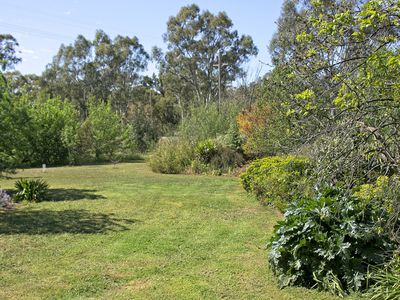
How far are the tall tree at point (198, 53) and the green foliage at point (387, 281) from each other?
33061mm

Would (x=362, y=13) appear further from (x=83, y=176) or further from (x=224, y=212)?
(x=83, y=176)

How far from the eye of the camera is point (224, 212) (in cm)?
872

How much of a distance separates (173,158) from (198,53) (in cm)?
2463

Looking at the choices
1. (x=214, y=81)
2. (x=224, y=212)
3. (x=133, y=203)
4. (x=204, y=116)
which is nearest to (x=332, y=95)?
(x=224, y=212)

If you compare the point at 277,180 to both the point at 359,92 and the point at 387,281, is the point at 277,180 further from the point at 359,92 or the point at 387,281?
the point at 359,92

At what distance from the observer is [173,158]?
16.2m

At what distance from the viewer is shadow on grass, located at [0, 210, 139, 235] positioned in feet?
23.6

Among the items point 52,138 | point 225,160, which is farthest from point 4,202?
point 52,138

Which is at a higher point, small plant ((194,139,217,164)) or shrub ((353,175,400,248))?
small plant ((194,139,217,164))

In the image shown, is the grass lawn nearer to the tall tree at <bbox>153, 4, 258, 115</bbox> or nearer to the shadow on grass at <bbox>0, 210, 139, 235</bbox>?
the shadow on grass at <bbox>0, 210, 139, 235</bbox>

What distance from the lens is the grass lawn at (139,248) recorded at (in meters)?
4.67

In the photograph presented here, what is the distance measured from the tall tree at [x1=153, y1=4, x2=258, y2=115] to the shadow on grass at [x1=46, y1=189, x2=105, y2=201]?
2636cm

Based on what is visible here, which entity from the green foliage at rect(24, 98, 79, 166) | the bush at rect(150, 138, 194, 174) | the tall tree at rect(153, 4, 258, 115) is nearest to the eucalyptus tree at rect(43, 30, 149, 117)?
the tall tree at rect(153, 4, 258, 115)

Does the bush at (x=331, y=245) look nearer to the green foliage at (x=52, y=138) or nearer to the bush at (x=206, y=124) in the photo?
the bush at (x=206, y=124)
